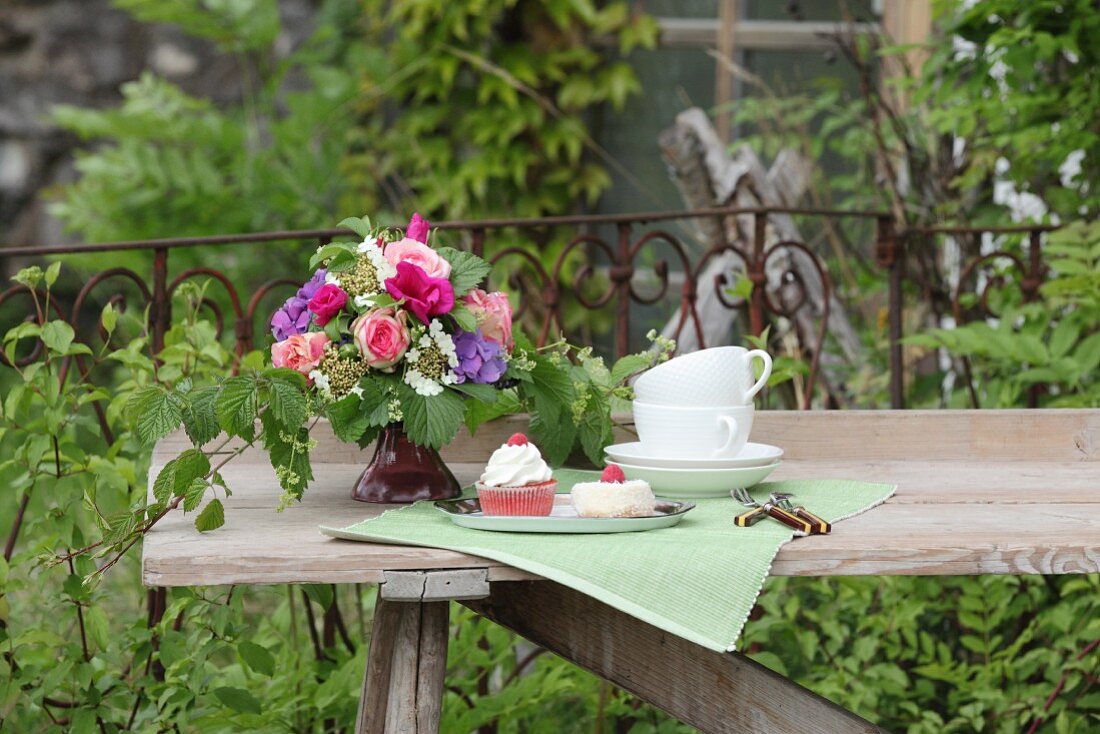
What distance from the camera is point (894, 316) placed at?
3.23 meters

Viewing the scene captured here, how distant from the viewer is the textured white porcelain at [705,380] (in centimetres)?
163

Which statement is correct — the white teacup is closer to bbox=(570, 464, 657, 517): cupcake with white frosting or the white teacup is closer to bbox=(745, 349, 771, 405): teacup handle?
bbox=(745, 349, 771, 405): teacup handle

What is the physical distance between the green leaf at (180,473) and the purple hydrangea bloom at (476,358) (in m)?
0.31

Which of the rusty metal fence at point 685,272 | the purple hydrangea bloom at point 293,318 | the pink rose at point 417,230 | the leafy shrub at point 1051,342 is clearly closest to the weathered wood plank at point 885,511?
the purple hydrangea bloom at point 293,318

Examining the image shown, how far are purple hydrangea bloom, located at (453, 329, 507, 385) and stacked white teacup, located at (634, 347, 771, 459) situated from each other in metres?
0.22

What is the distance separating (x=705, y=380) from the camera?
163 centimetres

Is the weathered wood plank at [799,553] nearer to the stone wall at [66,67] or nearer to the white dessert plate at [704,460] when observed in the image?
the white dessert plate at [704,460]

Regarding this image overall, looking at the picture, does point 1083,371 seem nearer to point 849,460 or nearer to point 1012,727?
point 1012,727

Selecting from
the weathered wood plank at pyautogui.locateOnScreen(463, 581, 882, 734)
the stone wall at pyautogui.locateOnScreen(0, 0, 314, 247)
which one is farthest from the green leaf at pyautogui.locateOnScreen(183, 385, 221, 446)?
the stone wall at pyautogui.locateOnScreen(0, 0, 314, 247)

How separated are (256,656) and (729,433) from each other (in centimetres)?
80

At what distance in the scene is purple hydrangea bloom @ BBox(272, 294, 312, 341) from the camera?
5.19ft

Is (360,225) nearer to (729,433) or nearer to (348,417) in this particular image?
(348,417)

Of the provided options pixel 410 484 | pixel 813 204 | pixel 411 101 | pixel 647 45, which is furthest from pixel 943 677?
pixel 411 101

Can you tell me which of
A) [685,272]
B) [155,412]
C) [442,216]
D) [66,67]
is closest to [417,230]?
[155,412]
